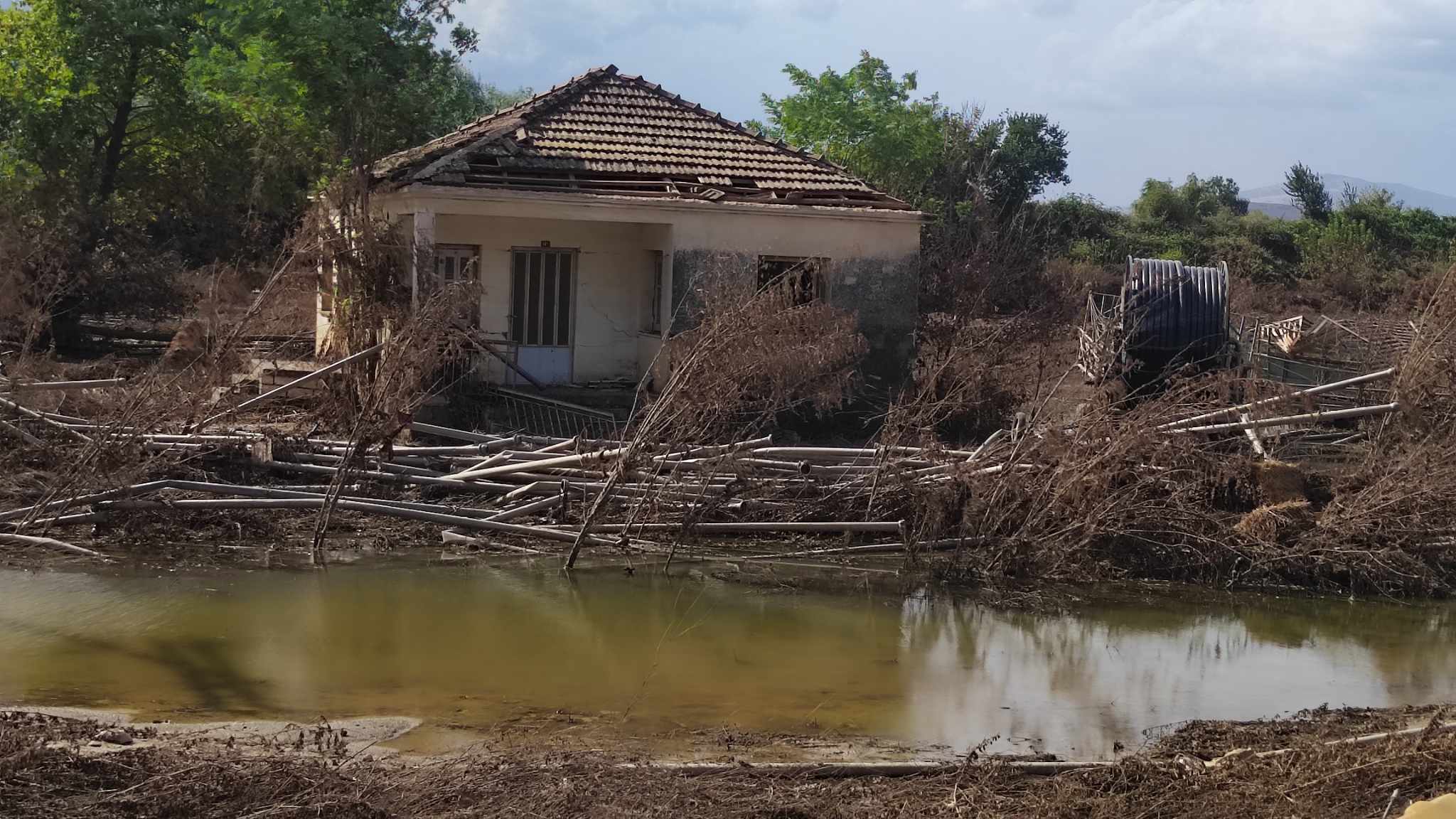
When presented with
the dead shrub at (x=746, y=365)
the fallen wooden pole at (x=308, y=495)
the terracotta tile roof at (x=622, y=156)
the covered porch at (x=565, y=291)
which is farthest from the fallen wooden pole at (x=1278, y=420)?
the covered porch at (x=565, y=291)

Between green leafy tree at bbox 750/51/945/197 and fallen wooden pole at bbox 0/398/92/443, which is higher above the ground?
green leafy tree at bbox 750/51/945/197

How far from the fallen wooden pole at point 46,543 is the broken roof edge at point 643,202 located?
6.88 meters

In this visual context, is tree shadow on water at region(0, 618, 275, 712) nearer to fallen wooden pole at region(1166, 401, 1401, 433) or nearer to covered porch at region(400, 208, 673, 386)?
fallen wooden pole at region(1166, 401, 1401, 433)

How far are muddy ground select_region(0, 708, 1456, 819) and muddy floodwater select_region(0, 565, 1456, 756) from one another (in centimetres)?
94

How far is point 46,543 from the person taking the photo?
10.3m

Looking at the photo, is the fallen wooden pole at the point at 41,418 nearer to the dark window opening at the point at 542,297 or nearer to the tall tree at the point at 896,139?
the dark window opening at the point at 542,297

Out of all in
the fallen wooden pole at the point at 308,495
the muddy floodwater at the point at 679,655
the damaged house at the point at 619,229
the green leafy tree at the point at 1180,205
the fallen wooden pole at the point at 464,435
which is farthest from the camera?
the green leafy tree at the point at 1180,205

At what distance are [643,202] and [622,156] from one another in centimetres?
165

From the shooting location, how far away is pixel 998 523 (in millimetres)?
11859

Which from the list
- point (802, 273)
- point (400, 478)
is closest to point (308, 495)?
A: point (400, 478)

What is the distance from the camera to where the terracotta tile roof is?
57.7 feet

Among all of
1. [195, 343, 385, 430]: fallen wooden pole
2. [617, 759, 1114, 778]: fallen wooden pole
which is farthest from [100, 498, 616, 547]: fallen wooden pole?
[617, 759, 1114, 778]: fallen wooden pole

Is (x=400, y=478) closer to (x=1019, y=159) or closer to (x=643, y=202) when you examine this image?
(x=643, y=202)

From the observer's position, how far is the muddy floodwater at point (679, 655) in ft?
26.7
